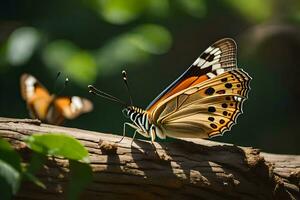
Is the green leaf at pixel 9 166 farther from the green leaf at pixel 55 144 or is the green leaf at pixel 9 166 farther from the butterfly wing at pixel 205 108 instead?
the butterfly wing at pixel 205 108

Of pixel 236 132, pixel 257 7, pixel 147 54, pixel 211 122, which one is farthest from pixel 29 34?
pixel 236 132

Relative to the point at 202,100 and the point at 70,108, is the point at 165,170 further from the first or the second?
the point at 70,108

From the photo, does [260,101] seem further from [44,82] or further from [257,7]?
[44,82]

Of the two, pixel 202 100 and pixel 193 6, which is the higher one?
pixel 193 6

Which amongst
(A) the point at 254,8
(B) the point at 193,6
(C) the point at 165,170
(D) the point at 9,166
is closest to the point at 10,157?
(D) the point at 9,166

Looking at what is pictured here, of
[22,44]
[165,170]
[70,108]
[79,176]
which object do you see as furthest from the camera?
[70,108]

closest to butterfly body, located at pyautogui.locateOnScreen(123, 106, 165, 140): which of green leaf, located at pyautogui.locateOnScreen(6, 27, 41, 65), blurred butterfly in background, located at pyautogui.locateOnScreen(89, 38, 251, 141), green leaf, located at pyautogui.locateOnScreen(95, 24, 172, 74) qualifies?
blurred butterfly in background, located at pyautogui.locateOnScreen(89, 38, 251, 141)

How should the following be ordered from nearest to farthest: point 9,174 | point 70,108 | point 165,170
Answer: point 9,174, point 165,170, point 70,108
